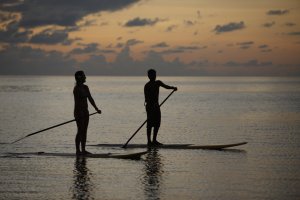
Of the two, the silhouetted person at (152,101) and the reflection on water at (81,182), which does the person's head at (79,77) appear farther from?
the silhouetted person at (152,101)

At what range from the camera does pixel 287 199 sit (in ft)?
30.5

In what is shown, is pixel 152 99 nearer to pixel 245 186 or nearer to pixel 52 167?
pixel 52 167

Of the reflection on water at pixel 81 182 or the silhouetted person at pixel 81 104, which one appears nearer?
the reflection on water at pixel 81 182

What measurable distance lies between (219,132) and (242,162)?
9.83 metres

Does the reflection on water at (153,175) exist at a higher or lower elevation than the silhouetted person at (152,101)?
lower

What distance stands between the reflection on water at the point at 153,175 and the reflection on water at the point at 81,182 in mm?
986

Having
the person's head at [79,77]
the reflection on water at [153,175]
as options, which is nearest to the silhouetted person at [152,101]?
the reflection on water at [153,175]

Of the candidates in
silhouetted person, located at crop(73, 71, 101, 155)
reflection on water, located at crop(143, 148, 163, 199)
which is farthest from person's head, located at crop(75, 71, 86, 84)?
reflection on water, located at crop(143, 148, 163, 199)

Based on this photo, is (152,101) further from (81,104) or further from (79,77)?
(79,77)

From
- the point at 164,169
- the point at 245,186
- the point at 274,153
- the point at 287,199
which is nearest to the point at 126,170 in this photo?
the point at 164,169

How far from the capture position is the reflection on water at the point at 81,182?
9578 mm

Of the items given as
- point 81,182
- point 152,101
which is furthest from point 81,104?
point 81,182

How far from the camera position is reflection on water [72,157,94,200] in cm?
958

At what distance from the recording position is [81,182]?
10805mm
